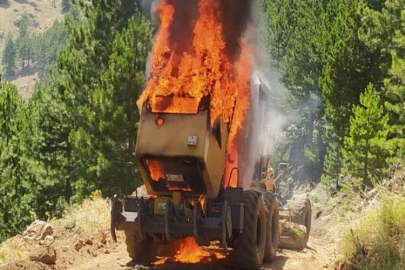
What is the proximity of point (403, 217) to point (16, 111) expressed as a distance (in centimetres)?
3338

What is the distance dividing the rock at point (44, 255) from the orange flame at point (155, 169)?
277cm

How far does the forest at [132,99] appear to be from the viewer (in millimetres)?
23250

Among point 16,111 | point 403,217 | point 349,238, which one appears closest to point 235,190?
point 349,238

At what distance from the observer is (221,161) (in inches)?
459

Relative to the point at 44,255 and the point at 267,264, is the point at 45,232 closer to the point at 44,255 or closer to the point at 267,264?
the point at 44,255

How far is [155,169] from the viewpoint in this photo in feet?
36.5

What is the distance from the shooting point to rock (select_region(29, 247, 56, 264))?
11375mm

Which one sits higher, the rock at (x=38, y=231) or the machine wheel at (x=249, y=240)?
the machine wheel at (x=249, y=240)

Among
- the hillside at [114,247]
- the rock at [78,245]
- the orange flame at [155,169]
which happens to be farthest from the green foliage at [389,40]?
the rock at [78,245]

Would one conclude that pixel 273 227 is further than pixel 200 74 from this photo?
Yes

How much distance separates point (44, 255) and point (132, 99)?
13.7m

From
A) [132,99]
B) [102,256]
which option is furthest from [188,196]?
[132,99]

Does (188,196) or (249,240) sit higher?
(188,196)

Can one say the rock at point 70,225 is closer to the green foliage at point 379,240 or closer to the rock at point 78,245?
the rock at point 78,245
